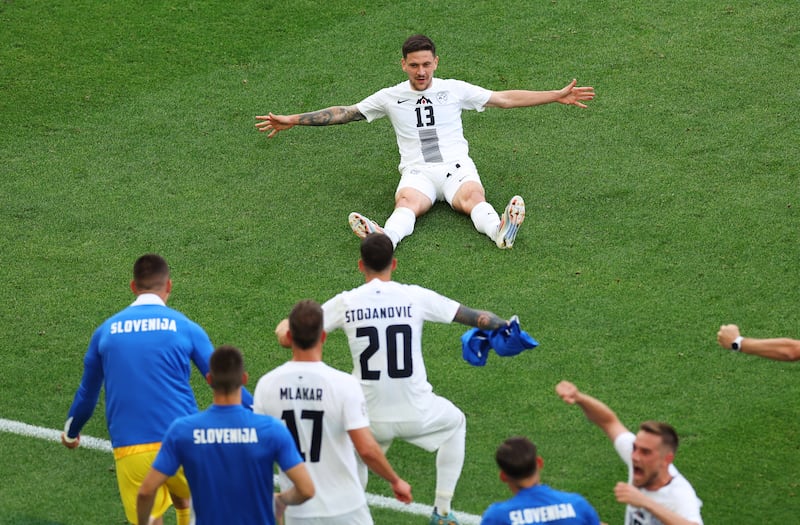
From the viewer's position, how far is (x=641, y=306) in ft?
34.0

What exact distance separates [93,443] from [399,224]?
366 centimetres

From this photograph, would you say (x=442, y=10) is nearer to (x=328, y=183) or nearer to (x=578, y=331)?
(x=328, y=183)

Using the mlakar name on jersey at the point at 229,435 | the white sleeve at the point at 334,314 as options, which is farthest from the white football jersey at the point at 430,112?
the mlakar name on jersey at the point at 229,435

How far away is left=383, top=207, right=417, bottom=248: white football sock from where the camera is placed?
1125cm

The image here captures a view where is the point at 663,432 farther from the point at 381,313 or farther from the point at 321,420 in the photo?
the point at 381,313

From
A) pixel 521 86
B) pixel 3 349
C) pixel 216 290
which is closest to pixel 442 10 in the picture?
pixel 521 86

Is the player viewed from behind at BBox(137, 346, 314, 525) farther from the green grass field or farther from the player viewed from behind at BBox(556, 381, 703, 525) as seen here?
the green grass field

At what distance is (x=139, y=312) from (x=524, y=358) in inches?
143

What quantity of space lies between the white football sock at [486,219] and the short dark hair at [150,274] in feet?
14.7

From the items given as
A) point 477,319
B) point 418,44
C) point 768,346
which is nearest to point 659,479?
point 768,346

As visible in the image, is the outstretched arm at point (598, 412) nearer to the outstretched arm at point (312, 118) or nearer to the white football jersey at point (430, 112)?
the white football jersey at point (430, 112)

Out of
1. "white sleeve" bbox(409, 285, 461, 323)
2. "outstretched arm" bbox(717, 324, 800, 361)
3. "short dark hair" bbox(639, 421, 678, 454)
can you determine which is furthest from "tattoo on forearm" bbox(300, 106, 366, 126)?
"short dark hair" bbox(639, 421, 678, 454)

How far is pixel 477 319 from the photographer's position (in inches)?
303

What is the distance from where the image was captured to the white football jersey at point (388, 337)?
24.5 feet
